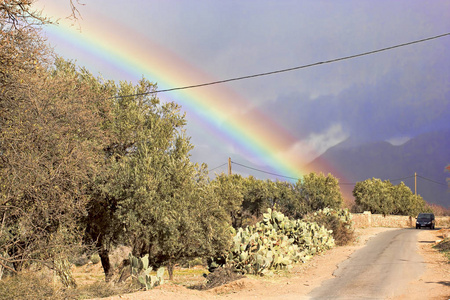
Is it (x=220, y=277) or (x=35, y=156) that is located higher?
(x=35, y=156)

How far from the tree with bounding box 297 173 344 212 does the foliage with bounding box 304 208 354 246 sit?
18731mm

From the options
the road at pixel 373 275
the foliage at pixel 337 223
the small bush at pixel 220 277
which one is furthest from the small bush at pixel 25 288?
the foliage at pixel 337 223

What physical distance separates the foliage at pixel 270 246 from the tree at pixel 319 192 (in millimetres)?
24080

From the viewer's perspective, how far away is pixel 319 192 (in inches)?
1817

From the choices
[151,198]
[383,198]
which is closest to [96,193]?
[151,198]

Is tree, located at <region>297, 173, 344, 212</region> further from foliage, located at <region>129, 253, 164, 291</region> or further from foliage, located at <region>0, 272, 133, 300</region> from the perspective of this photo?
foliage, located at <region>0, 272, 133, 300</region>

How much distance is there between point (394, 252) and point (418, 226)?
2819cm

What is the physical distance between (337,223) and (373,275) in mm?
12672

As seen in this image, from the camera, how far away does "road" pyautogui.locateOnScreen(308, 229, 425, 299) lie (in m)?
11.0

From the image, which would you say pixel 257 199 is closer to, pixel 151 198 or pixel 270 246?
pixel 270 246

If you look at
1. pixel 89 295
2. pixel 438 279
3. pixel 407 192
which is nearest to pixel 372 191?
pixel 407 192

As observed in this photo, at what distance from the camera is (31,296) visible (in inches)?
365

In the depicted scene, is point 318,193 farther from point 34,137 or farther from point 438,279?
point 34,137

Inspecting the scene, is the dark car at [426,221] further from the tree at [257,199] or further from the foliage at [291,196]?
the tree at [257,199]
